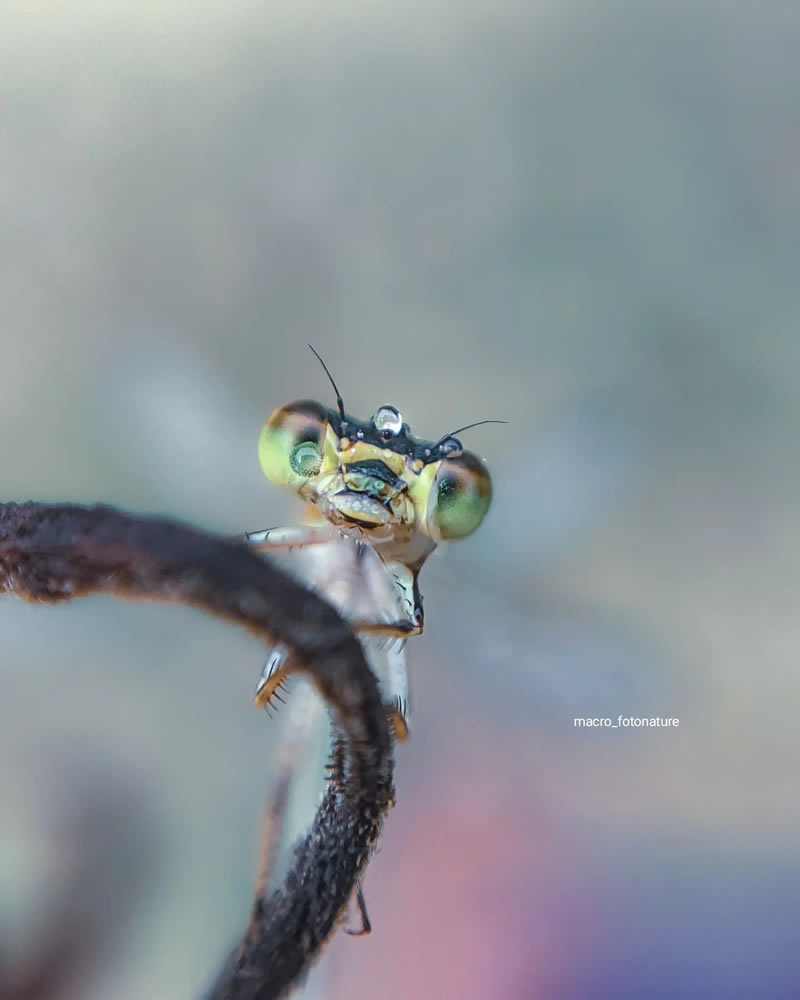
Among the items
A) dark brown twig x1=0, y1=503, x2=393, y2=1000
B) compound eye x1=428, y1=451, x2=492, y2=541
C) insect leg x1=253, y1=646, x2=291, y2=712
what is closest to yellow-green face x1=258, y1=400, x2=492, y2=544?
compound eye x1=428, y1=451, x2=492, y2=541

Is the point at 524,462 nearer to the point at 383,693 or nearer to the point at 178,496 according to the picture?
the point at 178,496

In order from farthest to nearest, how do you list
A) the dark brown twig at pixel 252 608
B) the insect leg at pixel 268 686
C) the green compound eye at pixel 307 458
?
the green compound eye at pixel 307 458 < the insect leg at pixel 268 686 < the dark brown twig at pixel 252 608

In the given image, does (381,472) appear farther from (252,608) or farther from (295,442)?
(252,608)

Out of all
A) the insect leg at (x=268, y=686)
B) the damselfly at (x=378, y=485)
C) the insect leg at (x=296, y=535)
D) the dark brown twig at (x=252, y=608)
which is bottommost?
the dark brown twig at (x=252, y=608)

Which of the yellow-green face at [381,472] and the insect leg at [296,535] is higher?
the yellow-green face at [381,472]

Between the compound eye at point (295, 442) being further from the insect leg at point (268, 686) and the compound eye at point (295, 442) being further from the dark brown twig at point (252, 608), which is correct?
the dark brown twig at point (252, 608)

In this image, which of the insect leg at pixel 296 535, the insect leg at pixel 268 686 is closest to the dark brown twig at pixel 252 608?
the insect leg at pixel 268 686

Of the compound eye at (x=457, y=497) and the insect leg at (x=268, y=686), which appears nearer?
the insect leg at (x=268, y=686)

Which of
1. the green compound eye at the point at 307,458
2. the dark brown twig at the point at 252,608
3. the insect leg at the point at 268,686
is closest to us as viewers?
the dark brown twig at the point at 252,608


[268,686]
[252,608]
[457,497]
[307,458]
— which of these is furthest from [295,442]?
[252,608]
